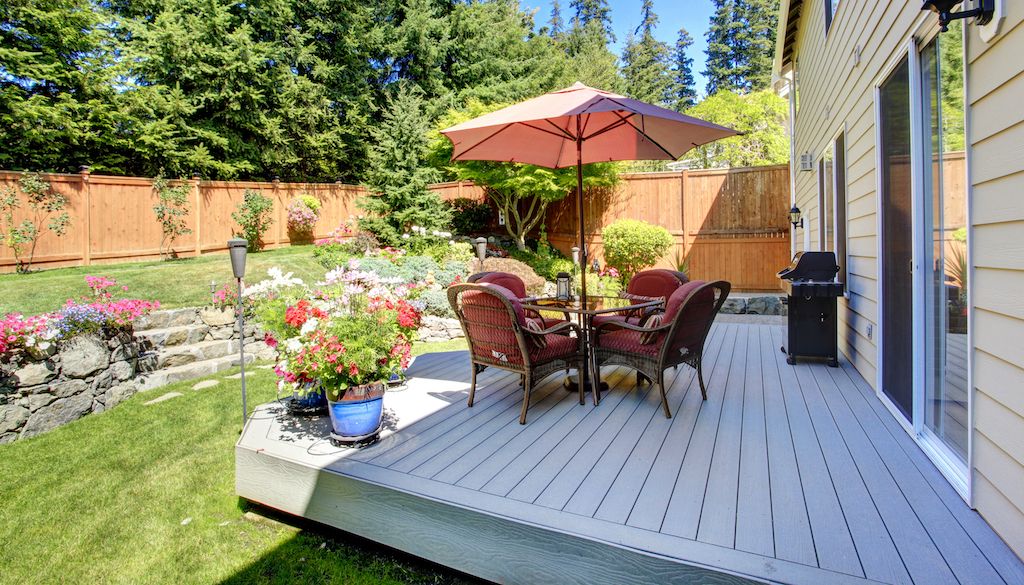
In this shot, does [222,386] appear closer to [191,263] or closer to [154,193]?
[191,263]

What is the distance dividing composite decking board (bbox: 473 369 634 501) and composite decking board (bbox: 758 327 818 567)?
0.93 metres

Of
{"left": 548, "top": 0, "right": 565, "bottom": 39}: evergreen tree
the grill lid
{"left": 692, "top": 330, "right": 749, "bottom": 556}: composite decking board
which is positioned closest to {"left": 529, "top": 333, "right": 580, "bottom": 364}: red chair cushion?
{"left": 692, "top": 330, "right": 749, "bottom": 556}: composite decking board

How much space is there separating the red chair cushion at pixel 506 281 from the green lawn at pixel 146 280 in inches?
185

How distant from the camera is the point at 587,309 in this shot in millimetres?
3676

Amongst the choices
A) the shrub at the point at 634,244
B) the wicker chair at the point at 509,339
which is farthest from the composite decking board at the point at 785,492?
the shrub at the point at 634,244

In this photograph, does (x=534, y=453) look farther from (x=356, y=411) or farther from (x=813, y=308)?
(x=813, y=308)

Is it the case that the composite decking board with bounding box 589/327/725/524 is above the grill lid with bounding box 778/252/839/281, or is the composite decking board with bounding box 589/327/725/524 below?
below

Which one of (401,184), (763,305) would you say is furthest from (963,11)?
(401,184)

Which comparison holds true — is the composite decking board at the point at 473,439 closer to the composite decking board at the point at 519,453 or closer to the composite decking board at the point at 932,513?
the composite decking board at the point at 519,453

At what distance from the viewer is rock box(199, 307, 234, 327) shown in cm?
646

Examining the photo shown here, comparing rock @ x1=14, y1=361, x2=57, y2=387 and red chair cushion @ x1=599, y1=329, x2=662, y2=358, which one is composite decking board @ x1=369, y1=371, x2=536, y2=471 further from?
rock @ x1=14, y1=361, x2=57, y2=387

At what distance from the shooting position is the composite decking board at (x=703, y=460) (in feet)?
6.41

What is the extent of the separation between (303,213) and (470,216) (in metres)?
4.28

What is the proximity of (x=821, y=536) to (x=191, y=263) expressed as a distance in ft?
32.9
